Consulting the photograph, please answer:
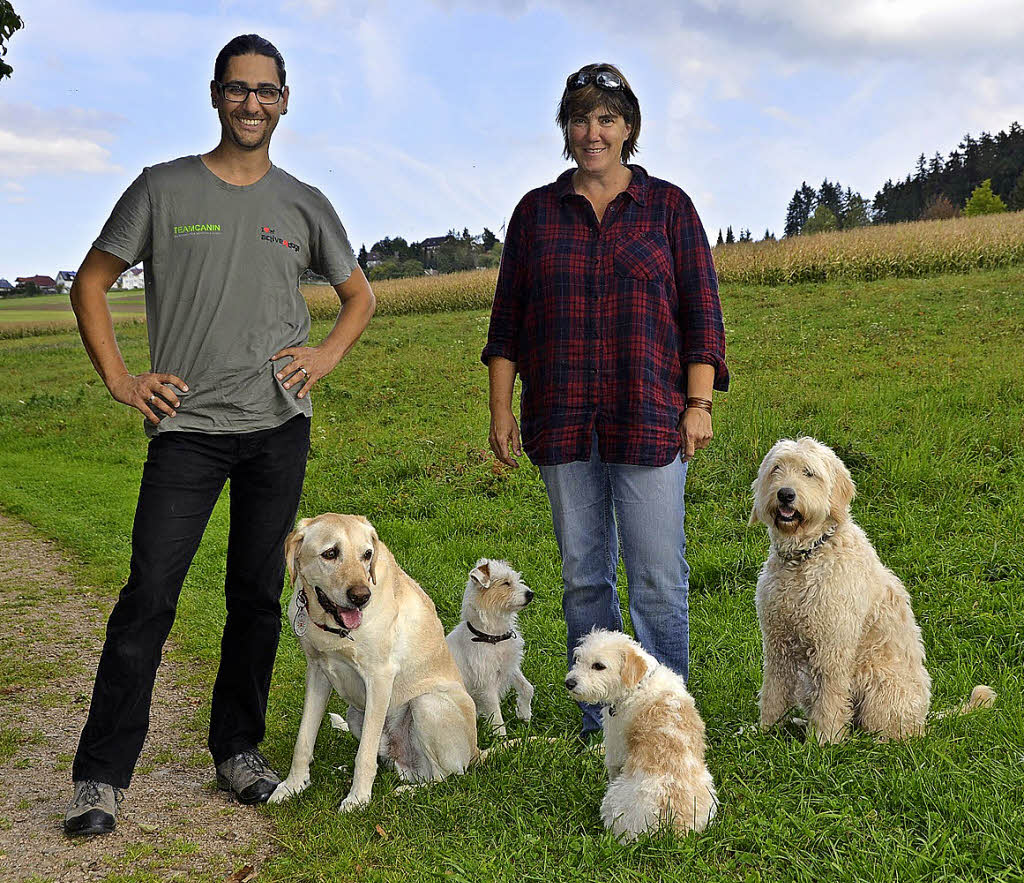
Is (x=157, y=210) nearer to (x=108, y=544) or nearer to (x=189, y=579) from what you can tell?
(x=189, y=579)

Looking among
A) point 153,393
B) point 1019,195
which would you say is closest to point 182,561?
point 153,393

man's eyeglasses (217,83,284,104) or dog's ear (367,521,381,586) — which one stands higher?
man's eyeglasses (217,83,284,104)

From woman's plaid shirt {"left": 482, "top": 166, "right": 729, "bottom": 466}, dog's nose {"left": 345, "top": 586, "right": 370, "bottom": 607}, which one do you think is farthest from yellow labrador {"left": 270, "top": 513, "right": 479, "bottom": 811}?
woman's plaid shirt {"left": 482, "top": 166, "right": 729, "bottom": 466}

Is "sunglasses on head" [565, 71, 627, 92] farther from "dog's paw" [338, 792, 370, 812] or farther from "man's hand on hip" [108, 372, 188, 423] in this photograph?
"dog's paw" [338, 792, 370, 812]

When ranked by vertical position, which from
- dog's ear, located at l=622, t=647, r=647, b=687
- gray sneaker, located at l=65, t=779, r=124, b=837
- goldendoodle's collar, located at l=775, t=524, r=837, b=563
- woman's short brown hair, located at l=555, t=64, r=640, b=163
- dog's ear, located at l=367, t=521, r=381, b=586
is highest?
woman's short brown hair, located at l=555, t=64, r=640, b=163

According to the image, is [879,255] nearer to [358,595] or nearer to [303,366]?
[303,366]

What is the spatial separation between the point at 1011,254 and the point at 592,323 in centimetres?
2065

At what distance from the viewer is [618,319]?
12.7 feet

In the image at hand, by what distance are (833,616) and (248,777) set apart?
2776mm

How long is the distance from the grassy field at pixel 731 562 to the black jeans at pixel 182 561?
2.45 ft

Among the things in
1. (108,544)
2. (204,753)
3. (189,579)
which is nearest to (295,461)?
(204,753)

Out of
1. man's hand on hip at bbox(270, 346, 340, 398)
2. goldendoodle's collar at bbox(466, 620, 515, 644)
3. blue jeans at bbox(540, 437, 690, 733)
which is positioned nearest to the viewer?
man's hand on hip at bbox(270, 346, 340, 398)

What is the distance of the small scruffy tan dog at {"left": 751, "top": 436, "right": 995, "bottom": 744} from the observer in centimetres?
411

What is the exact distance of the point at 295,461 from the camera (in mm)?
3982
